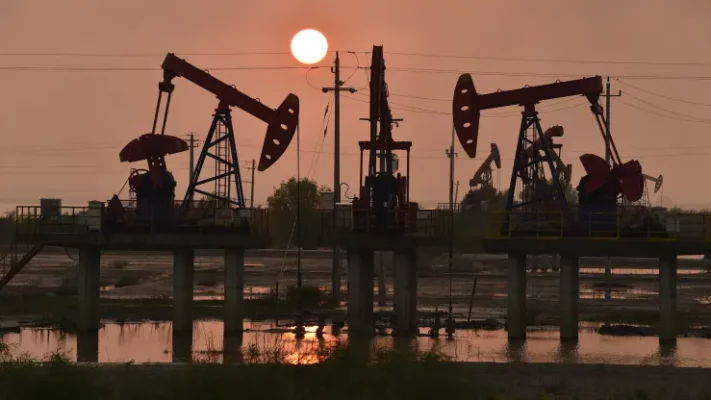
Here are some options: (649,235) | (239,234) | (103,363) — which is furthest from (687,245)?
(103,363)

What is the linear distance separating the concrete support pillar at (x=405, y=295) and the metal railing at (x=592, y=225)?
4.40 m

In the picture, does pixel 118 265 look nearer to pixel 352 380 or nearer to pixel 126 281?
pixel 126 281

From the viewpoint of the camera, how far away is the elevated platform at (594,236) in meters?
58.6

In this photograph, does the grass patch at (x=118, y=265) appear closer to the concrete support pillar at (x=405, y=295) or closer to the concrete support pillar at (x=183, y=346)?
the concrete support pillar at (x=183, y=346)

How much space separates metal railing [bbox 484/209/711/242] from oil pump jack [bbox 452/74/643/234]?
0.44m

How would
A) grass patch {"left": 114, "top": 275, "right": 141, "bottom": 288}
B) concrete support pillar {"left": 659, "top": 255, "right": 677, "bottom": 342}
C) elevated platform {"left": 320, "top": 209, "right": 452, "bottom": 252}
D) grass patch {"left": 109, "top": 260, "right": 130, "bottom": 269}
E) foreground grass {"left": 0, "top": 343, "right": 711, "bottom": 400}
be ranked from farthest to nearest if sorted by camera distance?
grass patch {"left": 109, "top": 260, "right": 130, "bottom": 269}, grass patch {"left": 114, "top": 275, "right": 141, "bottom": 288}, elevated platform {"left": 320, "top": 209, "right": 452, "bottom": 252}, concrete support pillar {"left": 659, "top": 255, "right": 677, "bottom": 342}, foreground grass {"left": 0, "top": 343, "right": 711, "bottom": 400}

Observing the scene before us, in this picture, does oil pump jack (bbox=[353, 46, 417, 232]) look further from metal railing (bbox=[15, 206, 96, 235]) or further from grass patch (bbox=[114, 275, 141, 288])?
grass patch (bbox=[114, 275, 141, 288])

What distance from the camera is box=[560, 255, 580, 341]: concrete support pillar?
2377 inches

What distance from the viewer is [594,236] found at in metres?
59.9

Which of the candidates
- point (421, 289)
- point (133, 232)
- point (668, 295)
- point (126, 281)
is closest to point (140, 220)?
point (133, 232)

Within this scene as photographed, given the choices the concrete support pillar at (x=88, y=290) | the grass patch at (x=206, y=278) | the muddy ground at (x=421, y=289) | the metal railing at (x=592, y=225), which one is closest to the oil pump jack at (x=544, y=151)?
the metal railing at (x=592, y=225)

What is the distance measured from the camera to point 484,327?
215ft

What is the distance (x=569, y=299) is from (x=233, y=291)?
14.1 meters

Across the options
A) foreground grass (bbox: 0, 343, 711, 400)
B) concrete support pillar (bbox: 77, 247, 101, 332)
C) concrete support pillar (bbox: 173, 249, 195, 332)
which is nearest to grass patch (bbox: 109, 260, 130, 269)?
concrete support pillar (bbox: 77, 247, 101, 332)
